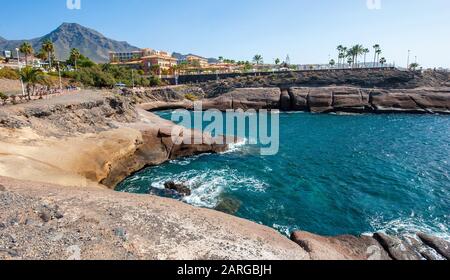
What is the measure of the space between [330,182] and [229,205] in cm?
1004

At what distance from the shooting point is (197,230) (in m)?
12.8

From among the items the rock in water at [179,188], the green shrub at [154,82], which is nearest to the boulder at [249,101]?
the green shrub at [154,82]

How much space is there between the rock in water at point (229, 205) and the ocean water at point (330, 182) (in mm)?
161

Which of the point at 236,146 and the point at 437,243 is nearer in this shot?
the point at 437,243

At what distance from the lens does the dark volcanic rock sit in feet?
49.8

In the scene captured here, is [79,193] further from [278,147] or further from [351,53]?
[351,53]

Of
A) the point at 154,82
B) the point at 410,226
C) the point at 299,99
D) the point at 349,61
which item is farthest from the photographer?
the point at 349,61

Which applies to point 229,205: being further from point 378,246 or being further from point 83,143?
point 83,143

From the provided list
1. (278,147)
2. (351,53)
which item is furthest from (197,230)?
(351,53)

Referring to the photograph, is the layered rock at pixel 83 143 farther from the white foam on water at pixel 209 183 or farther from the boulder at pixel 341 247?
the boulder at pixel 341 247

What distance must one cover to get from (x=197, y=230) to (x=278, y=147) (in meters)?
28.3

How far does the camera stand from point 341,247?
50.3 ft

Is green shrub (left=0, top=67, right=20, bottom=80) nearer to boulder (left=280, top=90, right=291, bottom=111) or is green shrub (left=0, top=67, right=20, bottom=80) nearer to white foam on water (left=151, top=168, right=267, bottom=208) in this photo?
white foam on water (left=151, top=168, right=267, bottom=208)

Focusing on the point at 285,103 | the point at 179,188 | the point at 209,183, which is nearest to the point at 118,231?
the point at 179,188
